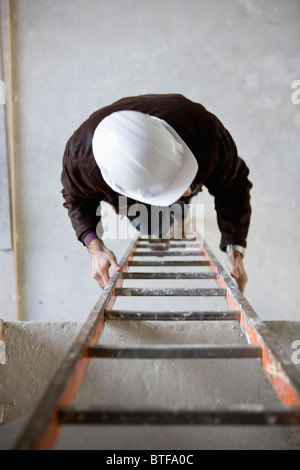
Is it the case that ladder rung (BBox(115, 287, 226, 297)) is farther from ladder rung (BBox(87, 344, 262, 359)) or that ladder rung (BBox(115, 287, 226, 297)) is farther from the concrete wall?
the concrete wall

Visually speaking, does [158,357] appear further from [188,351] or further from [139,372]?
[139,372]

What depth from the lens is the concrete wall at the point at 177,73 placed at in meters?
3.67

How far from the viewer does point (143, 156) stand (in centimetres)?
147

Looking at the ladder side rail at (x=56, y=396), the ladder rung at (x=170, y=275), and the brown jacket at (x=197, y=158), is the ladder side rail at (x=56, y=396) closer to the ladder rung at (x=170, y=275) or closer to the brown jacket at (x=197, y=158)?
the ladder rung at (x=170, y=275)

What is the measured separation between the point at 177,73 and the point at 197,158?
2.36 meters

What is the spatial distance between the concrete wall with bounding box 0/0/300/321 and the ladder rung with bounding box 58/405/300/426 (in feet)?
10.2

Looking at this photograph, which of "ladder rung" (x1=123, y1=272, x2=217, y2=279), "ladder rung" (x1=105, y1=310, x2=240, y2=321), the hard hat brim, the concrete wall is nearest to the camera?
"ladder rung" (x1=105, y1=310, x2=240, y2=321)

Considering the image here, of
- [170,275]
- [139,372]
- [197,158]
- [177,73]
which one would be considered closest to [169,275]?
[170,275]

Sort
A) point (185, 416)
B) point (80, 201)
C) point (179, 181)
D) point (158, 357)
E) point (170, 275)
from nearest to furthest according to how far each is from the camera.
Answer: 1. point (185, 416)
2. point (158, 357)
3. point (179, 181)
4. point (170, 275)
5. point (80, 201)

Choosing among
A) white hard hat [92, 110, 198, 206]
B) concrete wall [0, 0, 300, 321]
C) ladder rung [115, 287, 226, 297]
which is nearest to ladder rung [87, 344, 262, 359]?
ladder rung [115, 287, 226, 297]

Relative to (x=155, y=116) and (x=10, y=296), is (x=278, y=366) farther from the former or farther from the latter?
(x=10, y=296)

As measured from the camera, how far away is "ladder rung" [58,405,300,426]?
0.78 meters

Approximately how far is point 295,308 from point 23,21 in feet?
13.0

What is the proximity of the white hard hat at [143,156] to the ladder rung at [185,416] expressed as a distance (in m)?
0.94
